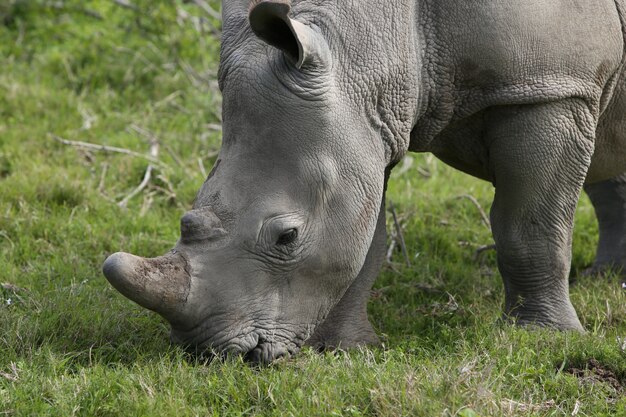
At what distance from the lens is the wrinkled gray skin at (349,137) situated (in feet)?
15.2

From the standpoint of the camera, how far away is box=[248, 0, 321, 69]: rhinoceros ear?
4398mm

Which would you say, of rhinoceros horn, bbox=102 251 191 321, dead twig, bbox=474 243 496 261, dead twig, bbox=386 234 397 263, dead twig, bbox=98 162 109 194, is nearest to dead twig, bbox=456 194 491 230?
dead twig, bbox=474 243 496 261

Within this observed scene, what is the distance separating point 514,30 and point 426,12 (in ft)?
1.32

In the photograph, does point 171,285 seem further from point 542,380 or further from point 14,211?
point 14,211

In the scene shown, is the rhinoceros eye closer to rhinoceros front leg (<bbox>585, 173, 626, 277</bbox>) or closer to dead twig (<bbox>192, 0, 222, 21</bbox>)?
rhinoceros front leg (<bbox>585, 173, 626, 277</bbox>)

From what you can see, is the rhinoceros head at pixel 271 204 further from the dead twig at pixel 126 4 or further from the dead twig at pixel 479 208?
the dead twig at pixel 126 4

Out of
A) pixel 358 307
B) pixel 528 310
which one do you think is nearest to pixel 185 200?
pixel 358 307

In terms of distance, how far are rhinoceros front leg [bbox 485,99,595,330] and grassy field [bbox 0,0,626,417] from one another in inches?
10.3

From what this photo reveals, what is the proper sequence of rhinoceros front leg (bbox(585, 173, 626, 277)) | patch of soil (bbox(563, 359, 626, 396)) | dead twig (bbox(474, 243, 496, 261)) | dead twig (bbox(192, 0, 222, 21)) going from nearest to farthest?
patch of soil (bbox(563, 359, 626, 396))
rhinoceros front leg (bbox(585, 173, 626, 277))
dead twig (bbox(474, 243, 496, 261))
dead twig (bbox(192, 0, 222, 21))

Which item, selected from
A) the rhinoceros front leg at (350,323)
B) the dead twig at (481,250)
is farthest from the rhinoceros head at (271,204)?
the dead twig at (481,250)

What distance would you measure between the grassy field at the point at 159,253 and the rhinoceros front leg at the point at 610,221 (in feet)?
0.75

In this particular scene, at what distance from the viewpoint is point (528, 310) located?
18.8ft

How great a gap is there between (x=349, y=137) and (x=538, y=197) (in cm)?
115

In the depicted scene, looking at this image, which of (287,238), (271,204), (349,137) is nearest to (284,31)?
(349,137)
